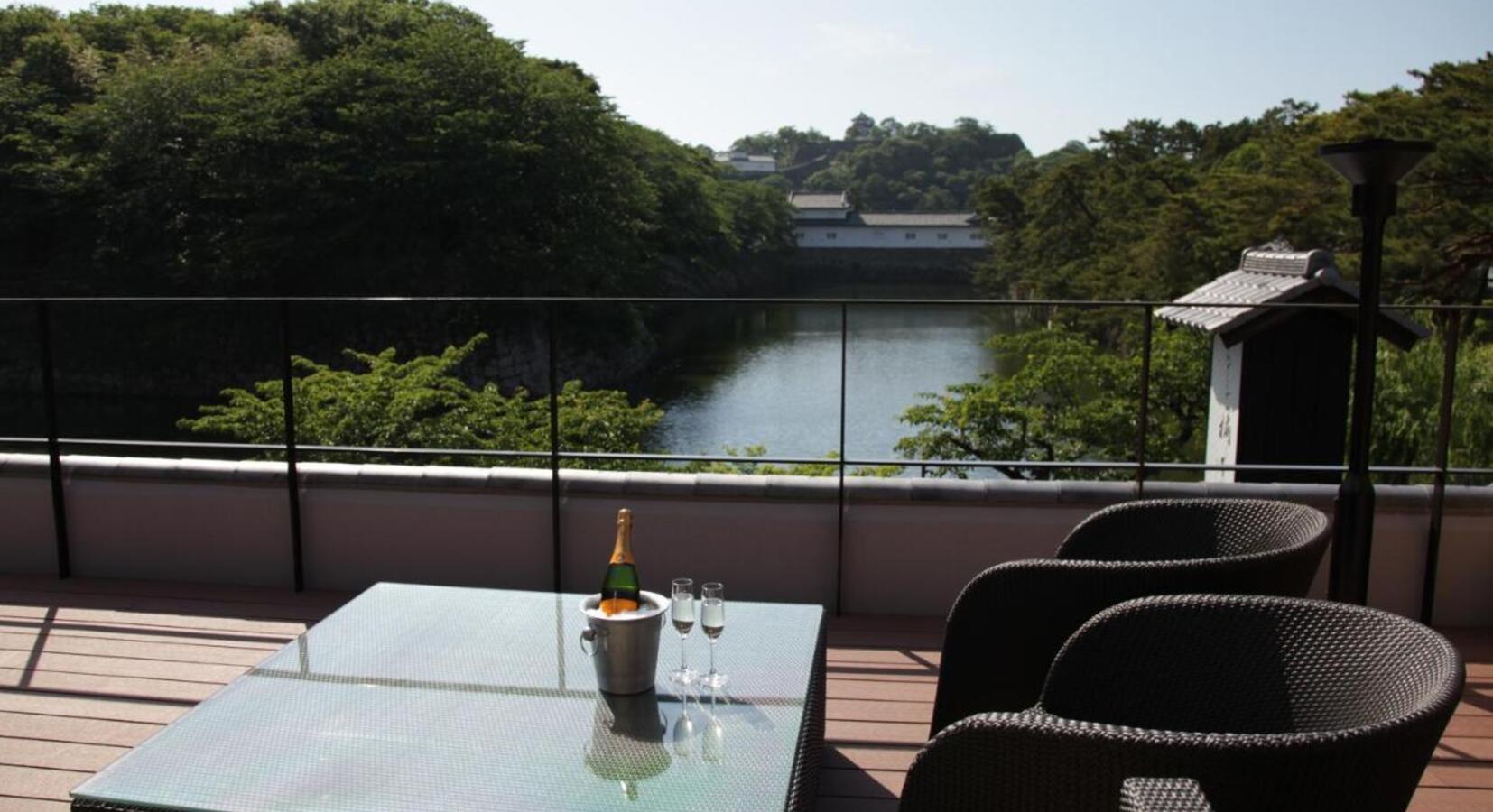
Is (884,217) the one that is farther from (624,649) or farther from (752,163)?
(624,649)

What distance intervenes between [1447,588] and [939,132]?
89.4 meters

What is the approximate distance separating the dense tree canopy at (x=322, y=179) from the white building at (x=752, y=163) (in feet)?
219

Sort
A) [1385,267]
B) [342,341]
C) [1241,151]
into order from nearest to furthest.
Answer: [1385,267] < [342,341] < [1241,151]

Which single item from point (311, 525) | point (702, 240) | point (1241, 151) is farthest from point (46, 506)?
point (702, 240)

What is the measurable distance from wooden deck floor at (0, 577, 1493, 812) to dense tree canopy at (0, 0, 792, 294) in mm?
19382

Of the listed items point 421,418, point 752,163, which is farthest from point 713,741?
point 752,163

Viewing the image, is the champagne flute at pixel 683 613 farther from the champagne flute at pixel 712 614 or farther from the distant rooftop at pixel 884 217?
the distant rooftop at pixel 884 217

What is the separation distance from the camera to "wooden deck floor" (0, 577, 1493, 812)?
227cm

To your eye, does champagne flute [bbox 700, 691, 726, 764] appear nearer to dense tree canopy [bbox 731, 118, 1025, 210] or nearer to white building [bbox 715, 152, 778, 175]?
dense tree canopy [bbox 731, 118, 1025, 210]

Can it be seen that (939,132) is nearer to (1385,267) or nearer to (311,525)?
(1385,267)

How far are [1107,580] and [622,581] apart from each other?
813 millimetres

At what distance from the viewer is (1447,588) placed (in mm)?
3180

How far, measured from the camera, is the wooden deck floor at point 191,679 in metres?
2.27

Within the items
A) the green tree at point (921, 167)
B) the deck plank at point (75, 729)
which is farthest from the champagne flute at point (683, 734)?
the green tree at point (921, 167)
